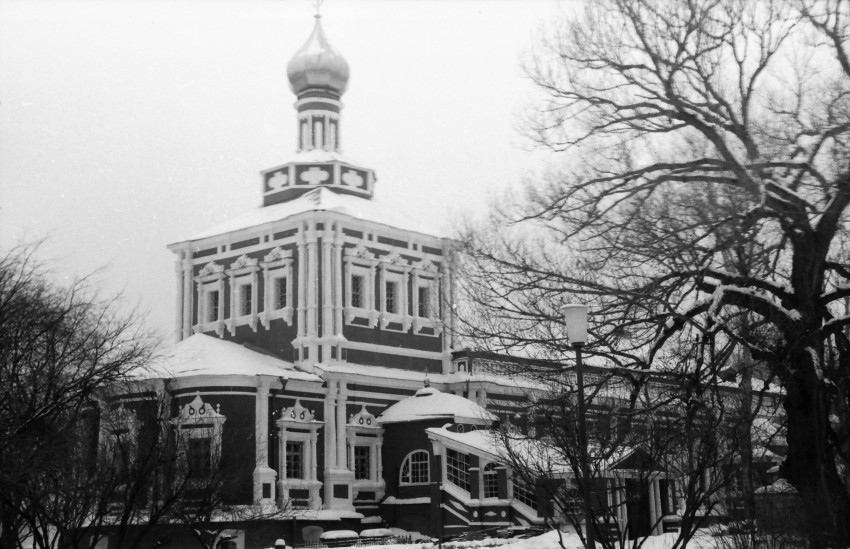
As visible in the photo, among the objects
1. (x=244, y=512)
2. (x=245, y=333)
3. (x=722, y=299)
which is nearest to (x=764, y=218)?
(x=722, y=299)

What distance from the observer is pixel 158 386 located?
1299 inches

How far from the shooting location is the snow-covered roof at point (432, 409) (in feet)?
113

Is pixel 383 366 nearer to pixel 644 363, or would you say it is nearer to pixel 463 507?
pixel 463 507

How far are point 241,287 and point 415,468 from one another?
8344 millimetres

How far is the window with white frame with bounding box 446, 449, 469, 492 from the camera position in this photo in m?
33.4

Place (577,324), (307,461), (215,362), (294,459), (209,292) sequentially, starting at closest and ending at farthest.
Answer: (577,324) → (215,362) → (307,461) → (294,459) → (209,292)

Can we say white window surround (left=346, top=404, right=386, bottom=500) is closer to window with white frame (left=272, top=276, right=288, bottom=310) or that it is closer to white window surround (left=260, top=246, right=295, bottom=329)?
white window surround (left=260, top=246, right=295, bottom=329)

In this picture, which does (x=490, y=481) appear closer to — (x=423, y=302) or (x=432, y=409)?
(x=432, y=409)

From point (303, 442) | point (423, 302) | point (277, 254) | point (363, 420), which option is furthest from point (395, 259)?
point (303, 442)

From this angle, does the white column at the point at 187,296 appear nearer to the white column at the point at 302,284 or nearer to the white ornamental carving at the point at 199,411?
the white column at the point at 302,284

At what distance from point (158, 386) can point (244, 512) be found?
514 cm

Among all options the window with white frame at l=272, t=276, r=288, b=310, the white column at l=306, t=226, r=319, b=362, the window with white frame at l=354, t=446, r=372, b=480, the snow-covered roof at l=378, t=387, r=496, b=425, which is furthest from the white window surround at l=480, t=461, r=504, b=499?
the window with white frame at l=272, t=276, r=288, b=310

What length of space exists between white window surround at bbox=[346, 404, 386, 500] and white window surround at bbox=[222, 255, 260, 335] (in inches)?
185

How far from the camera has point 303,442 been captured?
3425cm
